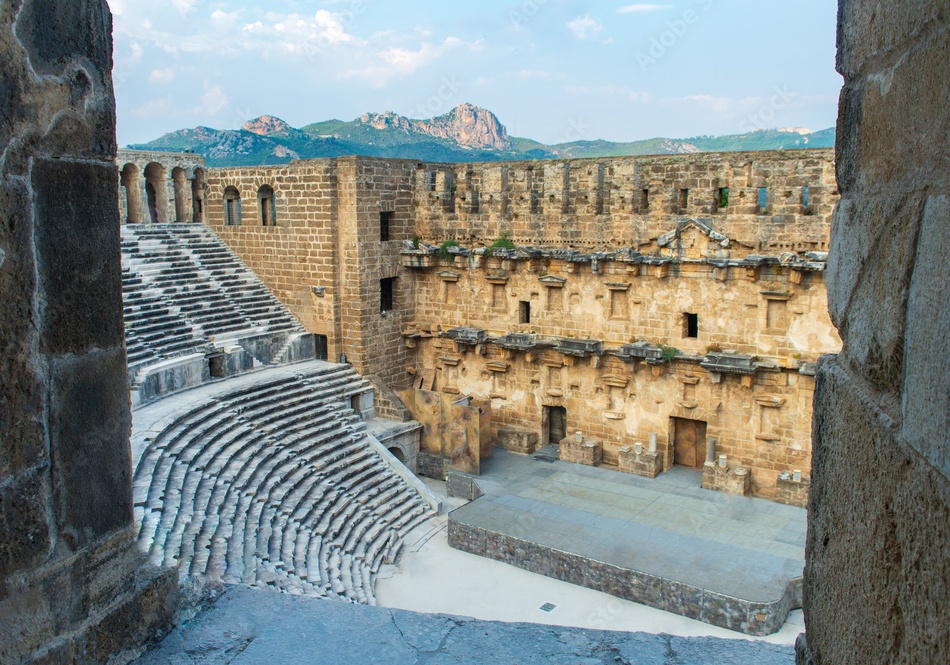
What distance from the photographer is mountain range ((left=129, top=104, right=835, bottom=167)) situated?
126ft

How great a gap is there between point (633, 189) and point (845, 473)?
566 inches

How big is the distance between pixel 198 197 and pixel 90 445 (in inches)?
720

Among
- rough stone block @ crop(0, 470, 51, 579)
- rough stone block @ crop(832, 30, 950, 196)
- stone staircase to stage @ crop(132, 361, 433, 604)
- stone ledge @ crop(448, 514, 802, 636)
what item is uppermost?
rough stone block @ crop(832, 30, 950, 196)

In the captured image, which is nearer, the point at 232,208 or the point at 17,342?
the point at 17,342

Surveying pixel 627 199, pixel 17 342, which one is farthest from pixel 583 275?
pixel 17 342

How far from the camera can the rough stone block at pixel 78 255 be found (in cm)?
250

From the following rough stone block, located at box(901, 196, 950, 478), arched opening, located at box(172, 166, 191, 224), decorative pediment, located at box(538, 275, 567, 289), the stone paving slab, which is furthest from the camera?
arched opening, located at box(172, 166, 191, 224)

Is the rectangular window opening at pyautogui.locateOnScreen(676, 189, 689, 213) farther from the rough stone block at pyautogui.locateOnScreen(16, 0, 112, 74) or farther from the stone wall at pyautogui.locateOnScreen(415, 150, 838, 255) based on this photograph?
the rough stone block at pyautogui.locateOnScreen(16, 0, 112, 74)

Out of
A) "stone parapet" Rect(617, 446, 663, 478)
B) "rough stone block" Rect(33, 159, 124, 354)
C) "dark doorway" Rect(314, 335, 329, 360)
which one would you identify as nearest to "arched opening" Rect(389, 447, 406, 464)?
"dark doorway" Rect(314, 335, 329, 360)

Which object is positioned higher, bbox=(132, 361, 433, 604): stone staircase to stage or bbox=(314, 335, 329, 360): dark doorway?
bbox=(314, 335, 329, 360): dark doorway

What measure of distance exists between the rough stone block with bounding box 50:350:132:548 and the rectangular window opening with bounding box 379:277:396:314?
15.0 m

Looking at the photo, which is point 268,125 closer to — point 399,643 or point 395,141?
point 395,141

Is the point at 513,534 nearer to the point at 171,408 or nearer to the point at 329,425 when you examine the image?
the point at 329,425

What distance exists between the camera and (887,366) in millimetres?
1462
